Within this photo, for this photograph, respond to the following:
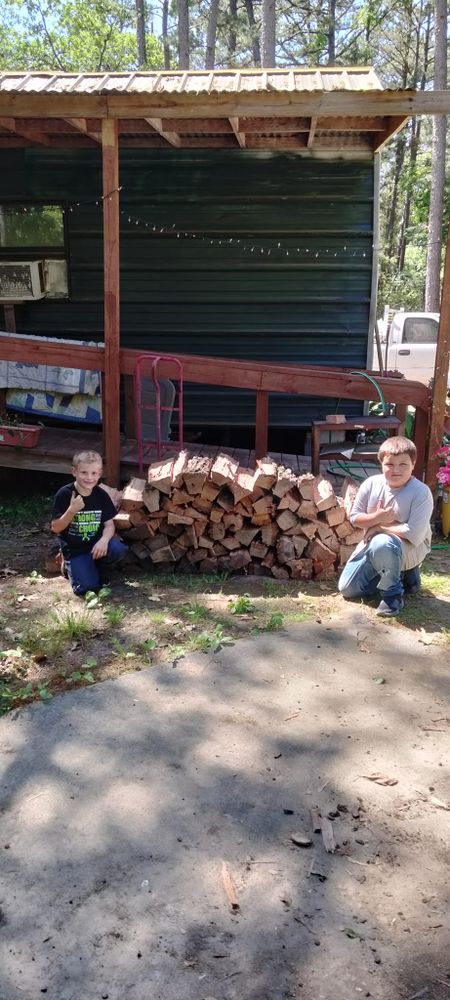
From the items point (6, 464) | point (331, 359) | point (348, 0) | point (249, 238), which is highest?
point (348, 0)

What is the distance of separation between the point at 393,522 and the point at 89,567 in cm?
207

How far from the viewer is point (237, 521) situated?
18.1 feet

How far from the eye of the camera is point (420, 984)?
217 cm

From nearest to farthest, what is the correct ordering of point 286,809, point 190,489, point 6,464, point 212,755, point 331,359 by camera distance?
point 286,809 → point 212,755 → point 190,489 → point 6,464 → point 331,359

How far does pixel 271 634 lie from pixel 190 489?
54.9 inches

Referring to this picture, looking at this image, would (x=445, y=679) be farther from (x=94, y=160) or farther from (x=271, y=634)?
Result: (x=94, y=160)

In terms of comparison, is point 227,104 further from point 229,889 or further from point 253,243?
point 229,889

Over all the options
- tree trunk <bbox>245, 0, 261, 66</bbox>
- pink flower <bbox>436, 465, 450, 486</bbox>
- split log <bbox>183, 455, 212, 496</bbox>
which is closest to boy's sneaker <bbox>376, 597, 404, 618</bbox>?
split log <bbox>183, 455, 212, 496</bbox>

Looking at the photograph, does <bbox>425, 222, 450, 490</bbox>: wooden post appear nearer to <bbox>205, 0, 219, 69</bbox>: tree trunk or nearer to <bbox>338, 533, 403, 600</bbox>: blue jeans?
<bbox>338, 533, 403, 600</bbox>: blue jeans

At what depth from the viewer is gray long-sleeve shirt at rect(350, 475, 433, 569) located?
4.66m

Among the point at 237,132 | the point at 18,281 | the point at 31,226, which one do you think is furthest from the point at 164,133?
the point at 18,281

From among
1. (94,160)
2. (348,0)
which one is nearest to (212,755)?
(94,160)

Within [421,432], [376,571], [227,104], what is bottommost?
[376,571]

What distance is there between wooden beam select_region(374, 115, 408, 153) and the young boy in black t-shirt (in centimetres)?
403
